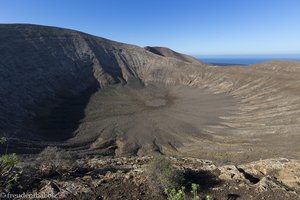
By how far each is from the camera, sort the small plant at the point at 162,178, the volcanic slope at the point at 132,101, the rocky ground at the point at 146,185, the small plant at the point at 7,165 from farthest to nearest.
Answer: the volcanic slope at the point at 132,101
the small plant at the point at 162,178
the rocky ground at the point at 146,185
the small plant at the point at 7,165

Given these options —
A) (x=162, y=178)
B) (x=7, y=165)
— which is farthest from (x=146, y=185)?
(x=7, y=165)

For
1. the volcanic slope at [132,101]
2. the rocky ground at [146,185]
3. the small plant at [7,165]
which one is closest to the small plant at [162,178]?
the rocky ground at [146,185]

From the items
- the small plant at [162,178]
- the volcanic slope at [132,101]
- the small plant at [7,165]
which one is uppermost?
the small plant at [7,165]

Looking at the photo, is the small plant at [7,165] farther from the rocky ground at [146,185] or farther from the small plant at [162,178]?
the small plant at [162,178]

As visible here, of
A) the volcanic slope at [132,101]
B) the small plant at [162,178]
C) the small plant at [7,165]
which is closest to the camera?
the small plant at [7,165]

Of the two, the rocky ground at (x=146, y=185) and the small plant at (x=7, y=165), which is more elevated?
the small plant at (x=7, y=165)

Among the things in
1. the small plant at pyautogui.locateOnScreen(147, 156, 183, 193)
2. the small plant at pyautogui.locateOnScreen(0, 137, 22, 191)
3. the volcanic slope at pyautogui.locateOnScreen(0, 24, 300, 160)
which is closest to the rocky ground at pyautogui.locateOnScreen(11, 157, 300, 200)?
the small plant at pyautogui.locateOnScreen(147, 156, 183, 193)

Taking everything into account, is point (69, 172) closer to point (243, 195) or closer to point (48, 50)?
point (243, 195)

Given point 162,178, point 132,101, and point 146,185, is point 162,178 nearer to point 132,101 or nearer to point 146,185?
point 146,185

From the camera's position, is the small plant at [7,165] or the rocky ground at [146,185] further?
the rocky ground at [146,185]
